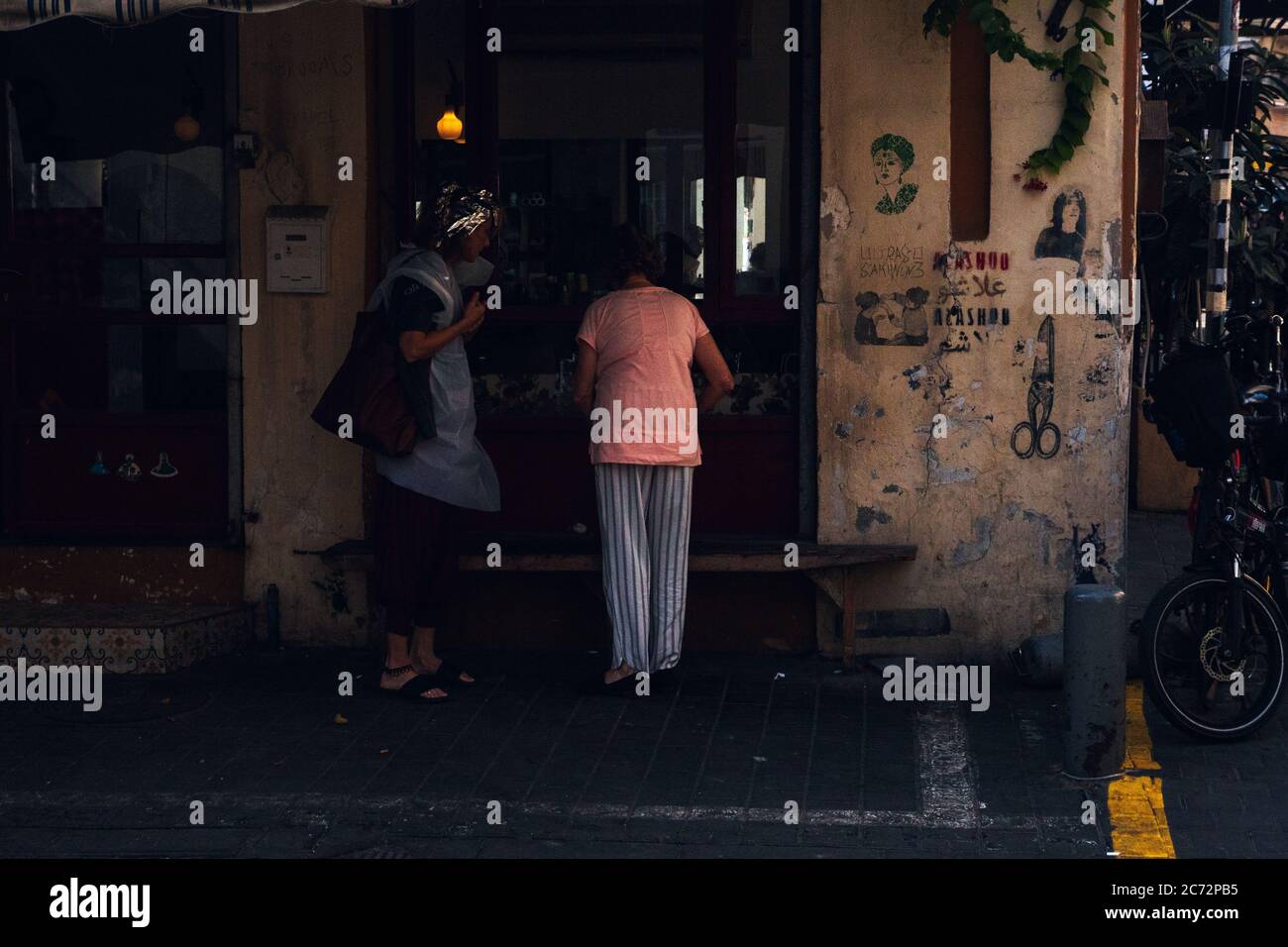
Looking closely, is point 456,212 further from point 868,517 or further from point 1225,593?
point 1225,593

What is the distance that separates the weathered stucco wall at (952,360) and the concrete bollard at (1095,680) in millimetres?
1636

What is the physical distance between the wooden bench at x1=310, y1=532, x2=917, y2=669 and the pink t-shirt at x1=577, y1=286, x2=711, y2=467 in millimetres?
612

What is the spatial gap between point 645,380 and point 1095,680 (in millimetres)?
2270

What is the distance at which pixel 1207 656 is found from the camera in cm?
688

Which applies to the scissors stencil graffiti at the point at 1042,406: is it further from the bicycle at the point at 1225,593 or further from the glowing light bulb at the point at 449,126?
the glowing light bulb at the point at 449,126

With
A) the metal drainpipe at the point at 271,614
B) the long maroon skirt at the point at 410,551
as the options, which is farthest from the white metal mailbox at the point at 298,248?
the metal drainpipe at the point at 271,614

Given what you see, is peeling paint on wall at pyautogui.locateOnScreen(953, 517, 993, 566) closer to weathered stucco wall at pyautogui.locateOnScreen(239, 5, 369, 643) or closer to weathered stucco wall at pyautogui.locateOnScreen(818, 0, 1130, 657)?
weathered stucco wall at pyautogui.locateOnScreen(818, 0, 1130, 657)

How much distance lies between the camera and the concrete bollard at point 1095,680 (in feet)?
20.6

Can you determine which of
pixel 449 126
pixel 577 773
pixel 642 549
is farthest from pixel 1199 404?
pixel 449 126

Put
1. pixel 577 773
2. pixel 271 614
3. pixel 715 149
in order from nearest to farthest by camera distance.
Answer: pixel 577 773 < pixel 715 149 < pixel 271 614

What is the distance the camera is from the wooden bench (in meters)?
7.94
